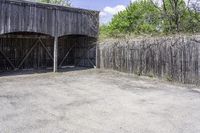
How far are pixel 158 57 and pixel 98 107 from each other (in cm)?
732

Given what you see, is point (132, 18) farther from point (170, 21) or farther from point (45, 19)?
point (45, 19)

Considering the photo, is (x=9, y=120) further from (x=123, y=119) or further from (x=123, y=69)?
(x=123, y=69)

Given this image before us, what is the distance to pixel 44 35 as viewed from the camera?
20047 millimetres

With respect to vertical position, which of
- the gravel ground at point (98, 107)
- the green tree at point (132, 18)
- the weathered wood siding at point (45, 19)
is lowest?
the gravel ground at point (98, 107)

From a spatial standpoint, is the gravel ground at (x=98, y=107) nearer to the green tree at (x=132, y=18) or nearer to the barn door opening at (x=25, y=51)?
the barn door opening at (x=25, y=51)

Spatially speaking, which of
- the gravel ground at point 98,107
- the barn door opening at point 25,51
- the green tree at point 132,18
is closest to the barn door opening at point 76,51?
the barn door opening at point 25,51

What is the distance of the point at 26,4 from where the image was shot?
16.5 metres

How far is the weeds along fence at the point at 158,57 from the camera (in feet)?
43.2

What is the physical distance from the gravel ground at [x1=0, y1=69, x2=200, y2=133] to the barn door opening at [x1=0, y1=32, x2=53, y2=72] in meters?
5.89

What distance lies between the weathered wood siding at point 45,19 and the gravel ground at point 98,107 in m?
4.11

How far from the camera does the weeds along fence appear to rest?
13.2 m

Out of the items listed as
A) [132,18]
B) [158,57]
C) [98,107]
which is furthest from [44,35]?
[132,18]

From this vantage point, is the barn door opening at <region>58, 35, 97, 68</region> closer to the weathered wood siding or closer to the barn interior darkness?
the barn interior darkness

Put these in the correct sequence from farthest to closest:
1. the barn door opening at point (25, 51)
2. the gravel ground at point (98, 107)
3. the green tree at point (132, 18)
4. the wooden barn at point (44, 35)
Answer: the green tree at point (132, 18), the barn door opening at point (25, 51), the wooden barn at point (44, 35), the gravel ground at point (98, 107)
